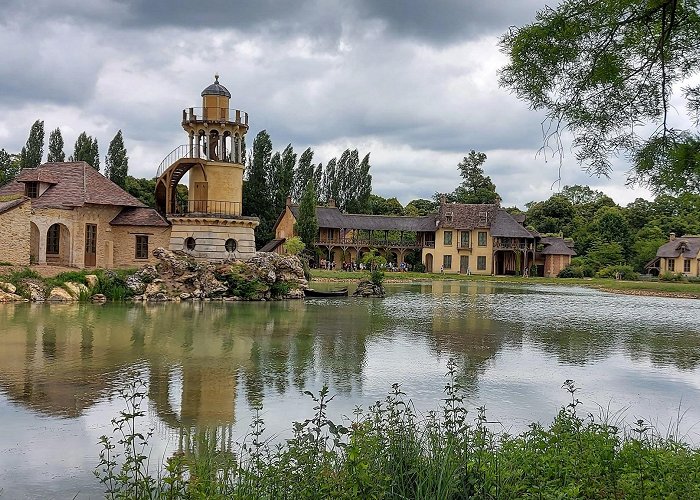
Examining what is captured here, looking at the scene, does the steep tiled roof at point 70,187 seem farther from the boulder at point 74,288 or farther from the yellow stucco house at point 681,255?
the yellow stucco house at point 681,255

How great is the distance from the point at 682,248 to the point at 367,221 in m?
29.5

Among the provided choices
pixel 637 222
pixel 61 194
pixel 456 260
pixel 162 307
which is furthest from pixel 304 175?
pixel 162 307

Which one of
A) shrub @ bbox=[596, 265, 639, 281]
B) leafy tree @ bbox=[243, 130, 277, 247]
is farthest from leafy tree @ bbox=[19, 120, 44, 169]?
shrub @ bbox=[596, 265, 639, 281]

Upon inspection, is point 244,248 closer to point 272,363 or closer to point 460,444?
point 272,363

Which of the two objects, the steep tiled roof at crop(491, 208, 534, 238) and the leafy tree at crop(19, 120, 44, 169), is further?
the steep tiled roof at crop(491, 208, 534, 238)

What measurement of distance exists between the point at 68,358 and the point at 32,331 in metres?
4.36

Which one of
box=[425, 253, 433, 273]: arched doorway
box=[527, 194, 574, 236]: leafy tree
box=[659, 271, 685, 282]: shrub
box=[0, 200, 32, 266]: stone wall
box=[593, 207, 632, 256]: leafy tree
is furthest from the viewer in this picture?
box=[527, 194, 574, 236]: leafy tree

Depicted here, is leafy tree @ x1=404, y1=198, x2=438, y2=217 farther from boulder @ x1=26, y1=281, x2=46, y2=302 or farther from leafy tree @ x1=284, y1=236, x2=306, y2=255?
boulder @ x1=26, y1=281, x2=46, y2=302

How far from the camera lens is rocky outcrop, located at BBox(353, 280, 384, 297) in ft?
110

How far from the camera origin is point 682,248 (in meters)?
59.7

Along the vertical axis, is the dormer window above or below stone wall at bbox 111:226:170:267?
above

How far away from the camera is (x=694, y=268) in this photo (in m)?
60.2

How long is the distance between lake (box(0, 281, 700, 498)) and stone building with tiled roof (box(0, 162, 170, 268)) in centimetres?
725

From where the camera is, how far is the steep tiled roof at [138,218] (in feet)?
106
